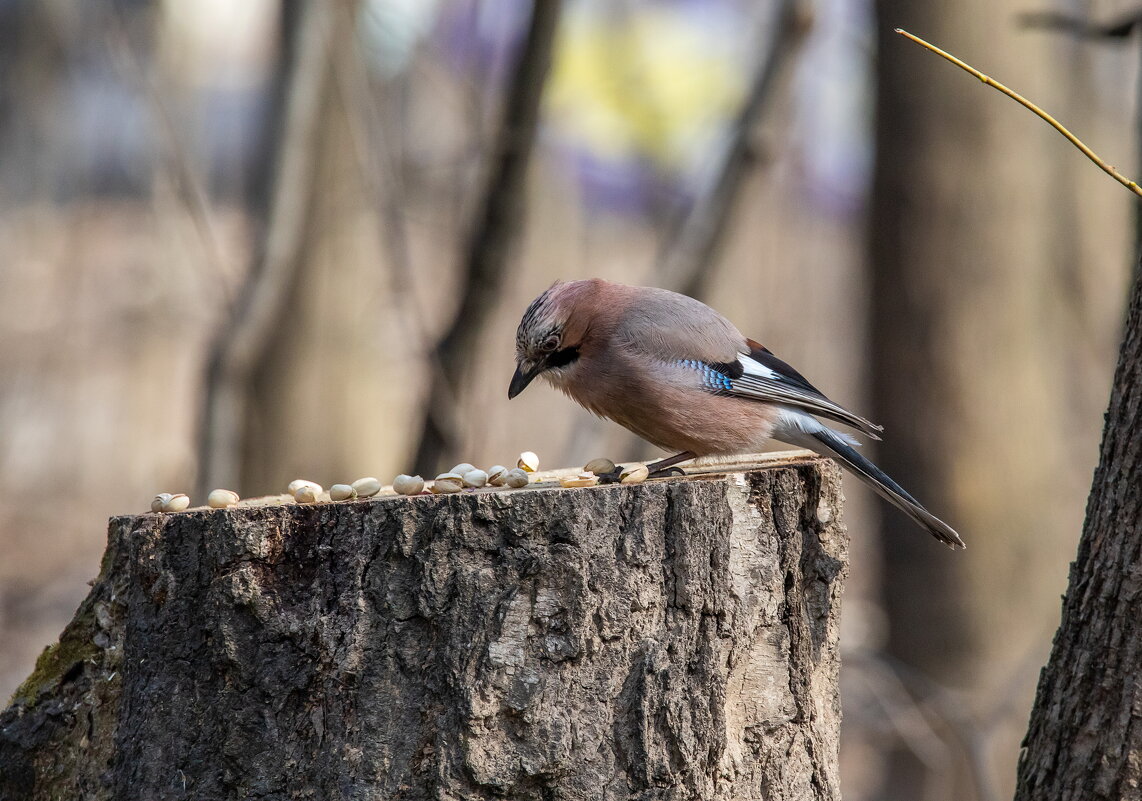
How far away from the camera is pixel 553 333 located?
4.44 m

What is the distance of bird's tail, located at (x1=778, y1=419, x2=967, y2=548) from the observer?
149 inches

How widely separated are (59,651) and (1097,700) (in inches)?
112

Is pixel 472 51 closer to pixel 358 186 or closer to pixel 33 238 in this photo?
pixel 358 186

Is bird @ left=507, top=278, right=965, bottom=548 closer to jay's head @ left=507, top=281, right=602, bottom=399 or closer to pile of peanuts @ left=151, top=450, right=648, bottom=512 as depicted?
jay's head @ left=507, top=281, right=602, bottom=399

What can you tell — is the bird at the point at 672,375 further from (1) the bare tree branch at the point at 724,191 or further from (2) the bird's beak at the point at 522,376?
(1) the bare tree branch at the point at 724,191

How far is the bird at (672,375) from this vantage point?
4.23m

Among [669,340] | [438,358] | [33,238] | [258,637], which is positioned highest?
[33,238]

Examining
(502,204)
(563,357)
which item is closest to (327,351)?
(502,204)

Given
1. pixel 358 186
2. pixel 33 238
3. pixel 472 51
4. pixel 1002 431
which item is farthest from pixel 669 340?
pixel 33 238

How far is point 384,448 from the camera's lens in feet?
35.3

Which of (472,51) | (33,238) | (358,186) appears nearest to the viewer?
(472,51)

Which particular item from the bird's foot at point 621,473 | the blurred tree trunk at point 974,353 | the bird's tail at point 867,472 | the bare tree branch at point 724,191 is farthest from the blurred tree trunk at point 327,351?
the bird's foot at point 621,473

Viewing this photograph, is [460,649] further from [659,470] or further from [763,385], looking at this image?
[763,385]

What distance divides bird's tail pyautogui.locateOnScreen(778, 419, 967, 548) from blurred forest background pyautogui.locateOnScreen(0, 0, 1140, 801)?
184 centimetres
